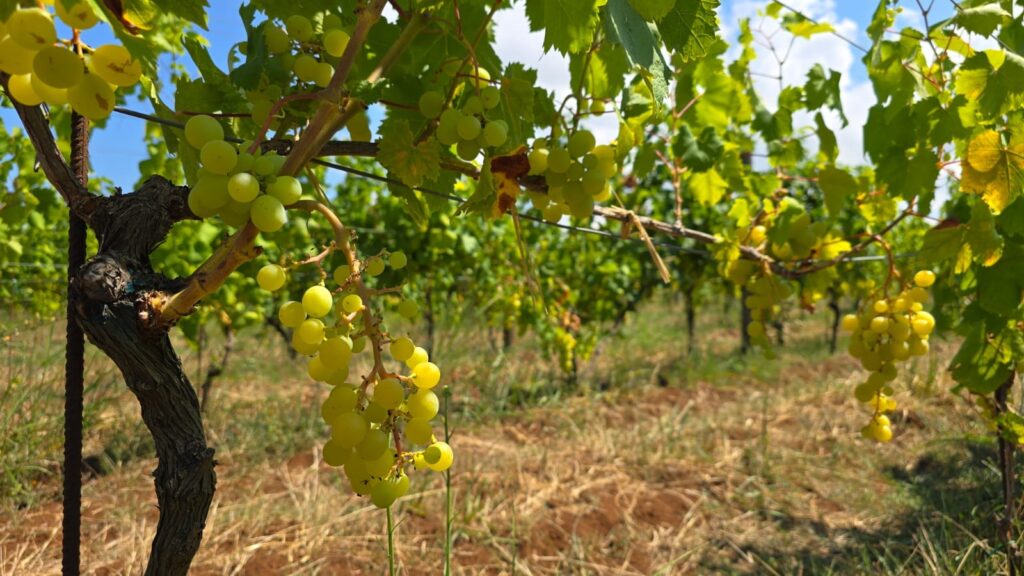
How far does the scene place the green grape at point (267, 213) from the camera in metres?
0.74

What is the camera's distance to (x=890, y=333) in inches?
84.7

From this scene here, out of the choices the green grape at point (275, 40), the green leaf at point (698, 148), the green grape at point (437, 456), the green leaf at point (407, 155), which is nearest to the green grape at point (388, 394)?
the green grape at point (437, 456)

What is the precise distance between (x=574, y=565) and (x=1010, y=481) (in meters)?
1.65

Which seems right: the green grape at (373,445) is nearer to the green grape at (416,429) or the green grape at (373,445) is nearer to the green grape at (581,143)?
the green grape at (416,429)

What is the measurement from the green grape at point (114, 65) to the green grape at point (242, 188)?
134mm

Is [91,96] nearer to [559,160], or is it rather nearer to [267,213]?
[267,213]

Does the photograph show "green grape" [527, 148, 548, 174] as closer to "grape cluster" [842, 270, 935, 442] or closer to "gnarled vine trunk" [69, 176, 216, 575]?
"gnarled vine trunk" [69, 176, 216, 575]

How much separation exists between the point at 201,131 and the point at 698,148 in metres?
1.85

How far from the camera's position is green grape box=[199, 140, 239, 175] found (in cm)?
74

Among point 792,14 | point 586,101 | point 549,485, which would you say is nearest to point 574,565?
point 549,485

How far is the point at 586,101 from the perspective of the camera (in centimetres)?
147

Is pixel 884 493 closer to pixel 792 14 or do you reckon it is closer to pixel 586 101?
pixel 792 14

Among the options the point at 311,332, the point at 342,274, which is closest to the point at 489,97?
the point at 342,274


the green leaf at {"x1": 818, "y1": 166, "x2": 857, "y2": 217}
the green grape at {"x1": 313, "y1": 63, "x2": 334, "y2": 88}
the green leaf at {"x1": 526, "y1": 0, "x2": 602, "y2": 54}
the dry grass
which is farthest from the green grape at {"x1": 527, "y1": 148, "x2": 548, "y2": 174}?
the green leaf at {"x1": 818, "y1": 166, "x2": 857, "y2": 217}
